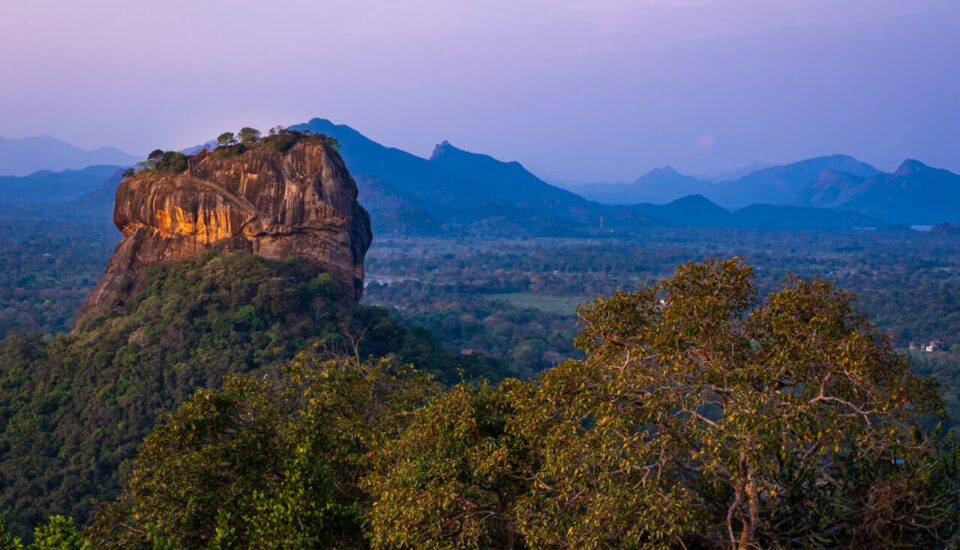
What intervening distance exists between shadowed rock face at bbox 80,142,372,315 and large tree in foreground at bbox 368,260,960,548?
20.0 metres

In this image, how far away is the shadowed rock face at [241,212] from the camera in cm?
2709

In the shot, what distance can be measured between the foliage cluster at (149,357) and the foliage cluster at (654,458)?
40.6ft

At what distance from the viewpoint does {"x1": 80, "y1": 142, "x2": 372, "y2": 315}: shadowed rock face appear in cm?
2709

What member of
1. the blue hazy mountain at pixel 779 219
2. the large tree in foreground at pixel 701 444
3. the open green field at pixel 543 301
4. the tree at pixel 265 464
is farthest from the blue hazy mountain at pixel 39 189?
the large tree in foreground at pixel 701 444

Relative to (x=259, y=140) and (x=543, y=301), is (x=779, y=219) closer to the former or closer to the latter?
(x=543, y=301)

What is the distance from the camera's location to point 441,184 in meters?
191

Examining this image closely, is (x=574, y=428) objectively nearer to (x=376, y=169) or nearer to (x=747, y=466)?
(x=747, y=466)

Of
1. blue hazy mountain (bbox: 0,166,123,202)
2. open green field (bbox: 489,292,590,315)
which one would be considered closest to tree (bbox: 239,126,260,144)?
open green field (bbox: 489,292,590,315)

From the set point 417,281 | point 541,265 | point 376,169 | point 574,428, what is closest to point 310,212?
point 574,428

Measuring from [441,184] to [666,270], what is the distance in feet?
343

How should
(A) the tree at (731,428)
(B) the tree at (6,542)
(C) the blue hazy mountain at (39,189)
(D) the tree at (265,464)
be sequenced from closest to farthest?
(A) the tree at (731,428), (B) the tree at (6,542), (D) the tree at (265,464), (C) the blue hazy mountain at (39,189)

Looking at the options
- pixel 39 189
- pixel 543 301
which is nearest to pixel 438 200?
pixel 39 189

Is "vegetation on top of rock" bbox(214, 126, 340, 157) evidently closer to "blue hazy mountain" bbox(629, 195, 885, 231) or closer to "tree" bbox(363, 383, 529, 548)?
"tree" bbox(363, 383, 529, 548)

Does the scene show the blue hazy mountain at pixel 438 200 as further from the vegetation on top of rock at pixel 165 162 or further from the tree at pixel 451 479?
the tree at pixel 451 479
